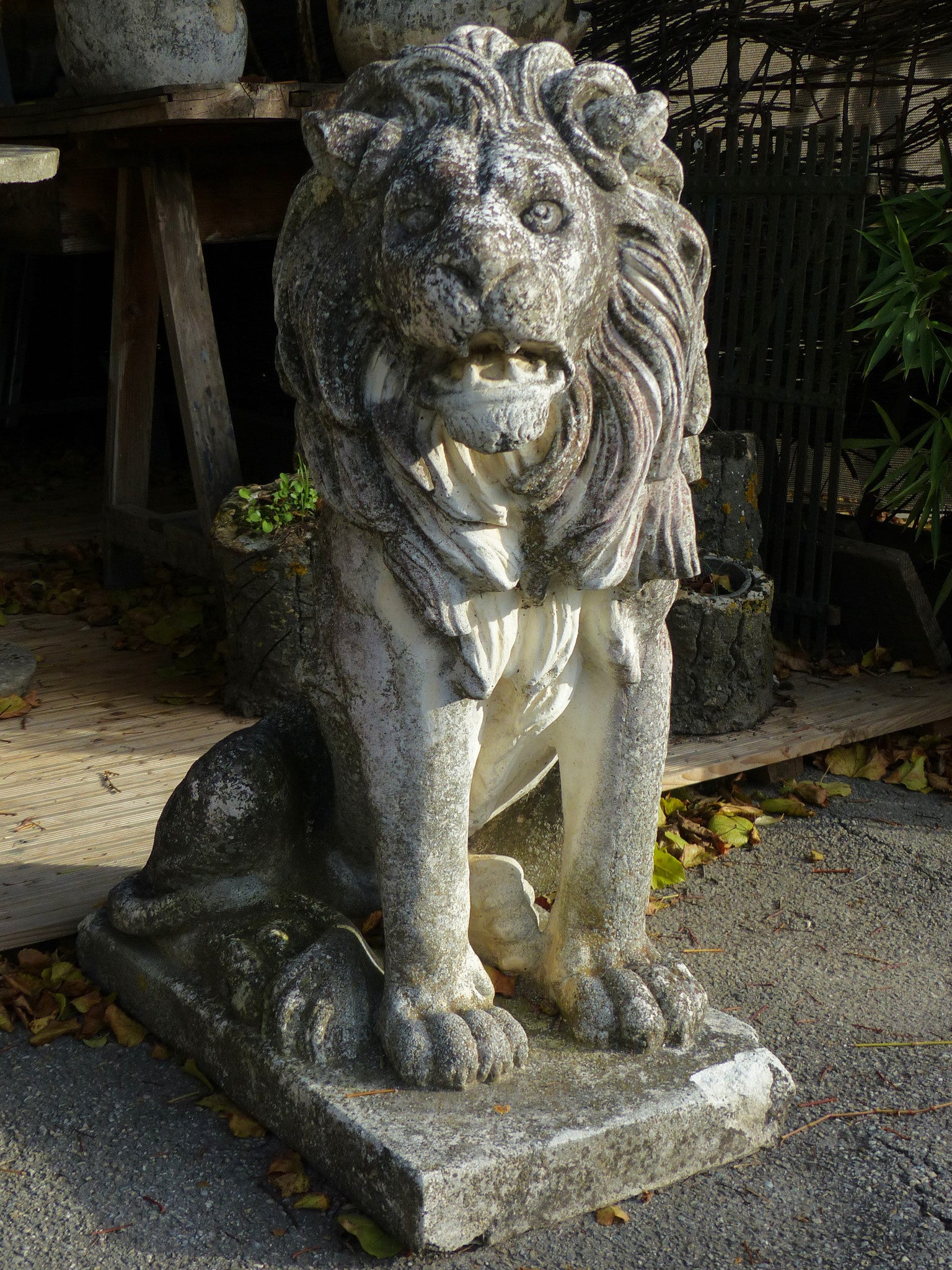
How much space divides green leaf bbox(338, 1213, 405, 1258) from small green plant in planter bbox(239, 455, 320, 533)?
7.76ft

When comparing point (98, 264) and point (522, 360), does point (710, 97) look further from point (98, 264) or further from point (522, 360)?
point (522, 360)

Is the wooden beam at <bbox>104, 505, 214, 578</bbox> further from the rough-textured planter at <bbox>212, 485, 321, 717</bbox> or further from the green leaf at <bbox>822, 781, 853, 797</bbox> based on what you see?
the green leaf at <bbox>822, 781, 853, 797</bbox>

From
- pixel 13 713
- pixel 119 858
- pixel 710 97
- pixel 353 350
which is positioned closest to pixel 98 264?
pixel 710 97

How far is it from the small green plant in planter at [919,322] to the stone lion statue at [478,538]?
A: 8.49 feet

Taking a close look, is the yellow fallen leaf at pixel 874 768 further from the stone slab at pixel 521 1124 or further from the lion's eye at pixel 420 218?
the lion's eye at pixel 420 218

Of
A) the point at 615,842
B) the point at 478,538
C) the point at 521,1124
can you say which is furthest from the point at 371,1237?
the point at 478,538

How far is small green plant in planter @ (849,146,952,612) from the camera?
4582 millimetres

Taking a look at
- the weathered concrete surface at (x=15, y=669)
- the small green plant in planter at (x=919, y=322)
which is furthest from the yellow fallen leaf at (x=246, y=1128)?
the small green plant in planter at (x=919, y=322)

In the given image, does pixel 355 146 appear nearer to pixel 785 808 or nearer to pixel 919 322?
pixel 785 808

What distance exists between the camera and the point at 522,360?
1.89m

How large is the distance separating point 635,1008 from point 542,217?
1.23m

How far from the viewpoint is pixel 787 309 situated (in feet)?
16.4

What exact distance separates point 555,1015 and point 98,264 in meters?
6.63

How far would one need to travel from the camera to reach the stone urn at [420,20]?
458 centimetres
